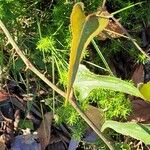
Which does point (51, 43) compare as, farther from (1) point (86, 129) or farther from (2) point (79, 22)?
(2) point (79, 22)

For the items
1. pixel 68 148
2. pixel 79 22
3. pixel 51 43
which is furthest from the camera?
pixel 68 148

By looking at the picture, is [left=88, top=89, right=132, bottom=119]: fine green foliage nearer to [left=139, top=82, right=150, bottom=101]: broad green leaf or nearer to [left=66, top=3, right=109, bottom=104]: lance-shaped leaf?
[left=139, top=82, right=150, bottom=101]: broad green leaf

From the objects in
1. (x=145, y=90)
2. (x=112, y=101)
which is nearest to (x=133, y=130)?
(x=145, y=90)

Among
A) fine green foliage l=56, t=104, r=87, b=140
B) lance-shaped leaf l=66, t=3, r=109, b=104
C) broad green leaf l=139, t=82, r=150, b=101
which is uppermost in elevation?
lance-shaped leaf l=66, t=3, r=109, b=104

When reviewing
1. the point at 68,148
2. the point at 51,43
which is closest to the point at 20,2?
the point at 51,43

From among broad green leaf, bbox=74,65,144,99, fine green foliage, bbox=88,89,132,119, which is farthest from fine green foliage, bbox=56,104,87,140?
broad green leaf, bbox=74,65,144,99

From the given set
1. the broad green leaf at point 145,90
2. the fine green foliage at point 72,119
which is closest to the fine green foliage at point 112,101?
the fine green foliage at point 72,119
